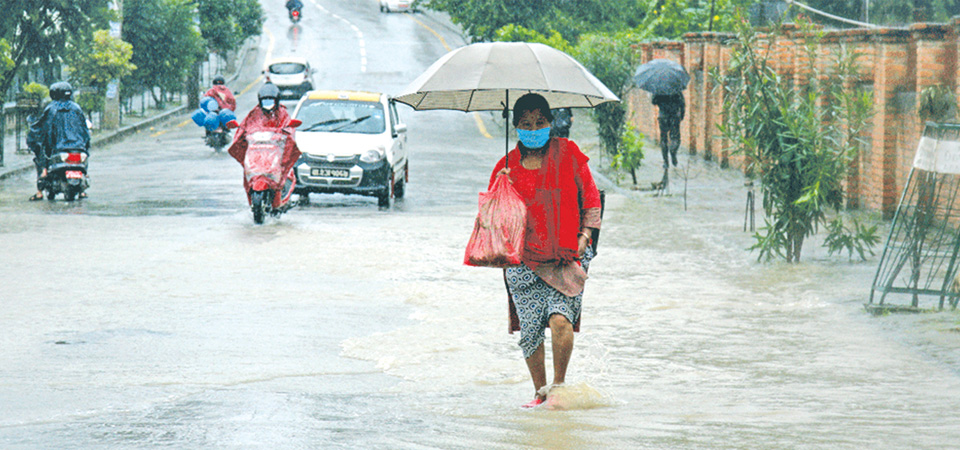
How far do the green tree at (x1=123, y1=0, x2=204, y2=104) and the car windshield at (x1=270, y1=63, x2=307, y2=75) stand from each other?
25.7 ft

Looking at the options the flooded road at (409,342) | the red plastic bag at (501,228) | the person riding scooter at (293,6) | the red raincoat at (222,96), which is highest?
the person riding scooter at (293,6)

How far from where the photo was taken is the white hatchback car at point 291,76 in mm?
45000

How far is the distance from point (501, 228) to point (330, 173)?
11.3 metres

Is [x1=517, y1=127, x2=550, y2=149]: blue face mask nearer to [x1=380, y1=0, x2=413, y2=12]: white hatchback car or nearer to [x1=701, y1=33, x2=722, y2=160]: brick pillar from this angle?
[x1=701, y1=33, x2=722, y2=160]: brick pillar

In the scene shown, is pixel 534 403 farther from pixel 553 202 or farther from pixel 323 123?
pixel 323 123

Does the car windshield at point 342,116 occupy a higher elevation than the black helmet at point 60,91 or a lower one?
lower

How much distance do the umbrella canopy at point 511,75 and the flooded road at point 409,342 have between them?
1.69 m

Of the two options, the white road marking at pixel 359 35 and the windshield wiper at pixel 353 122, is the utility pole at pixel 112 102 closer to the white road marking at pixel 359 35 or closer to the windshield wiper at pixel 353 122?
the windshield wiper at pixel 353 122

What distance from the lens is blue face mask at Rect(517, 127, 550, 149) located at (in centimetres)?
645

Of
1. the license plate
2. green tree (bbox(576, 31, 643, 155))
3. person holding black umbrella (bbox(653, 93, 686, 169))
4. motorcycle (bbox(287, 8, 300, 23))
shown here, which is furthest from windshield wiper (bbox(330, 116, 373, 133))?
motorcycle (bbox(287, 8, 300, 23))

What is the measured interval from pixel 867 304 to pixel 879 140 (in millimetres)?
6569

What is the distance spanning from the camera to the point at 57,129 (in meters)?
17.7

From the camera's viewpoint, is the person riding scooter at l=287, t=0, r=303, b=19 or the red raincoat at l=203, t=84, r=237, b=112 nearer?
the red raincoat at l=203, t=84, r=237, b=112

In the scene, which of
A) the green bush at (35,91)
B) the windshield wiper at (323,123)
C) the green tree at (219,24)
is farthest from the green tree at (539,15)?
the windshield wiper at (323,123)
